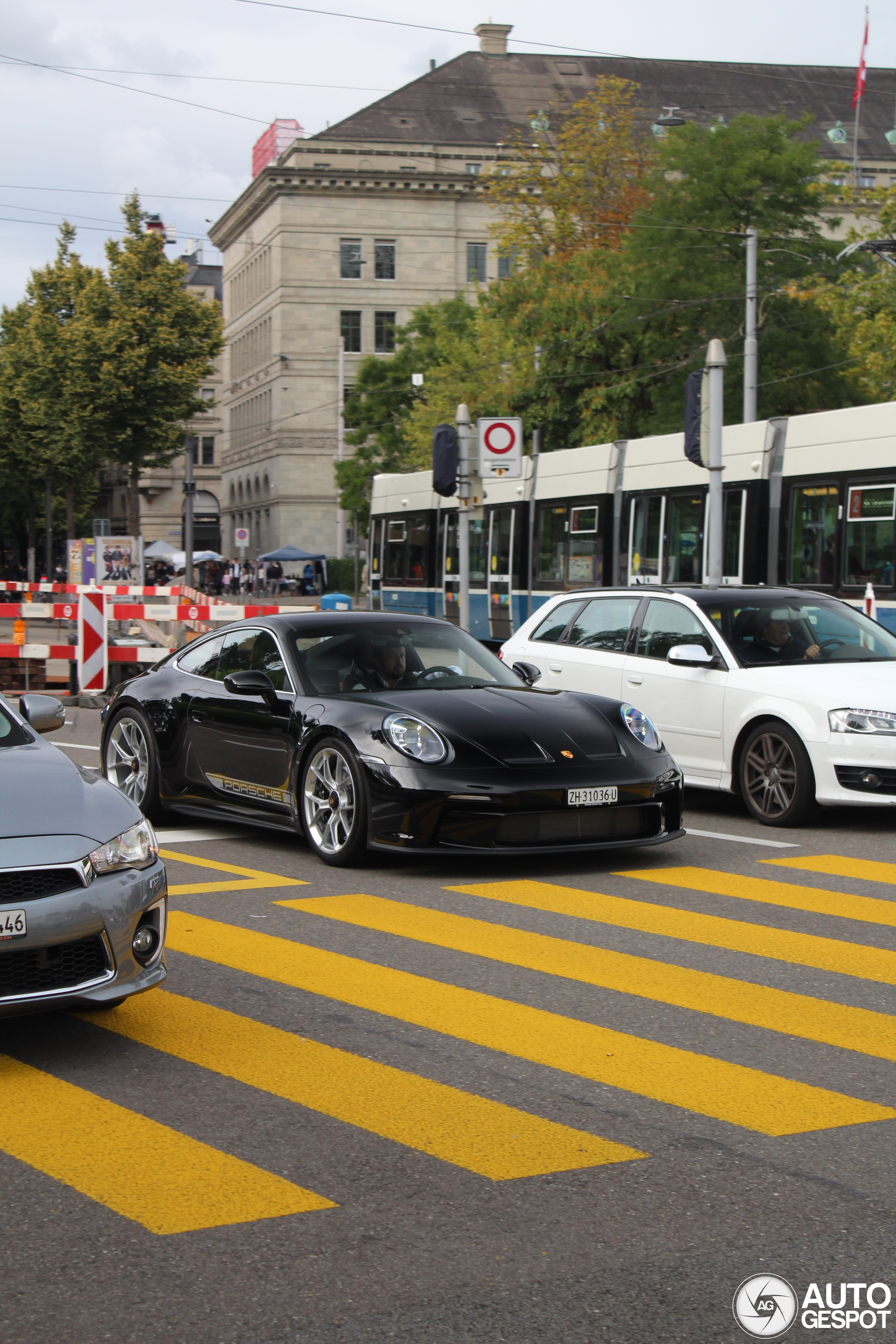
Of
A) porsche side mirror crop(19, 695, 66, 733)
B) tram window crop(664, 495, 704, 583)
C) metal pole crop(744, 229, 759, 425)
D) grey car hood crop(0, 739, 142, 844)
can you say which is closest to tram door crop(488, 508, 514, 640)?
tram window crop(664, 495, 704, 583)

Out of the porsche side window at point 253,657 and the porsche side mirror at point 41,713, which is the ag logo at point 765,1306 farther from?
the porsche side window at point 253,657

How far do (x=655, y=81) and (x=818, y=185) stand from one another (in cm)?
5599

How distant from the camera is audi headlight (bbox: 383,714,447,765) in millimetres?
8383

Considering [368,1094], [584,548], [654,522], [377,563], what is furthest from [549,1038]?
[377,563]

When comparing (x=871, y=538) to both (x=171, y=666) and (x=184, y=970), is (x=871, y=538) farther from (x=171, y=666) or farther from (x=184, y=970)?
(x=184, y=970)

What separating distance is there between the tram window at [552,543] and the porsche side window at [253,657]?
49.1ft

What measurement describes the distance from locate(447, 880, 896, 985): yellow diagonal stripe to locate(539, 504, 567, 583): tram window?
16642 mm

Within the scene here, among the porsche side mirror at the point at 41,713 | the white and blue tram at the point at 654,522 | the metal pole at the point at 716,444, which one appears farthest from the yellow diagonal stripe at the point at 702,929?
the white and blue tram at the point at 654,522

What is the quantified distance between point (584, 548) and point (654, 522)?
2093mm

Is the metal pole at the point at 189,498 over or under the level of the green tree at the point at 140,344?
under

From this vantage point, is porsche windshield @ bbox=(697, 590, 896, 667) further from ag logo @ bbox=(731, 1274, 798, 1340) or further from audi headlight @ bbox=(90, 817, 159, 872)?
ag logo @ bbox=(731, 1274, 798, 1340)

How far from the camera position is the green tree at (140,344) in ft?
165

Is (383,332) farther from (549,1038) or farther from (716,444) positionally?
(549,1038)

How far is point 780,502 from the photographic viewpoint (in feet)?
63.1
